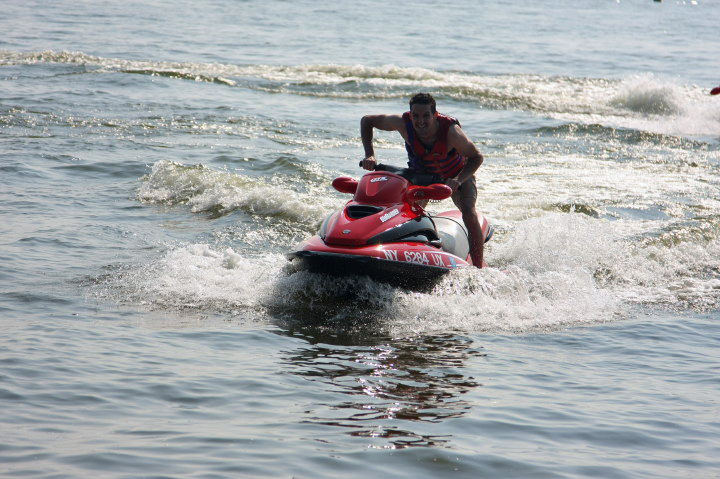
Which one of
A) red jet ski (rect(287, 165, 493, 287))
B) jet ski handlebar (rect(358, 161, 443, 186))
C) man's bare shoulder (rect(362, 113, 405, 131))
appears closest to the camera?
red jet ski (rect(287, 165, 493, 287))

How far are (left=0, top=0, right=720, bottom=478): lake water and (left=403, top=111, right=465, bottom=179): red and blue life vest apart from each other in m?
1.01

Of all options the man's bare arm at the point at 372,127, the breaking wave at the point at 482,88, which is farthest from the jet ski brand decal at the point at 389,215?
the breaking wave at the point at 482,88

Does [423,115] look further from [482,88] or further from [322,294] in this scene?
[482,88]

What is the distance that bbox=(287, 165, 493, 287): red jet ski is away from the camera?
705 centimetres

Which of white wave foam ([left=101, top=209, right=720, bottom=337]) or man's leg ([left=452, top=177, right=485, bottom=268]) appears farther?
man's leg ([left=452, top=177, right=485, bottom=268])

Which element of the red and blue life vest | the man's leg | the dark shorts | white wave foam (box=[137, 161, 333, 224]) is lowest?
white wave foam (box=[137, 161, 333, 224])

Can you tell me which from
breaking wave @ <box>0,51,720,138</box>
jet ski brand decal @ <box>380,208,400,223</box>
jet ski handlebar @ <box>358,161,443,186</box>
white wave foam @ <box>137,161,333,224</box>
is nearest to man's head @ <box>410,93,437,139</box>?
jet ski handlebar @ <box>358,161,443,186</box>

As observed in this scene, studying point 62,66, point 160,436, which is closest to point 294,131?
point 62,66

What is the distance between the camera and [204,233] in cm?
1020

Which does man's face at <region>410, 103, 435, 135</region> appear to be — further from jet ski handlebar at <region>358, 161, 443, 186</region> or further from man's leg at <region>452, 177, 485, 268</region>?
man's leg at <region>452, 177, 485, 268</region>

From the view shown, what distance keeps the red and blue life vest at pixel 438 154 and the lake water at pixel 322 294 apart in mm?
1005

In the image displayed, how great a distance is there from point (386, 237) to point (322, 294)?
28.7 inches

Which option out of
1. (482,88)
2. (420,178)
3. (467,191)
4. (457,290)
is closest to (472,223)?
(467,191)

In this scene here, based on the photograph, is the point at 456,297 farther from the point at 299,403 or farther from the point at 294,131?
the point at 294,131
